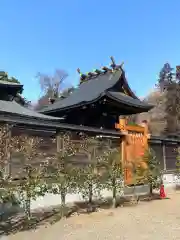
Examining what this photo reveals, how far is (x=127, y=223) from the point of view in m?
8.20

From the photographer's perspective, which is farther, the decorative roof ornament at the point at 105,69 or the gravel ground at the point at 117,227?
the decorative roof ornament at the point at 105,69

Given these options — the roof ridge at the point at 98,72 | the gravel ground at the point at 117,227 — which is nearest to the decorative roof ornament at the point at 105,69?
the roof ridge at the point at 98,72

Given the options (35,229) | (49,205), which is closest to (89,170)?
(49,205)

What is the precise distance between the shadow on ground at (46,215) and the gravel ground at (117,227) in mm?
397

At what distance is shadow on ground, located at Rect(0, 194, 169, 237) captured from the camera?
798 centimetres

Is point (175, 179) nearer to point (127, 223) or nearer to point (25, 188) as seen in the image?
point (127, 223)

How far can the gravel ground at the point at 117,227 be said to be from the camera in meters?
6.98

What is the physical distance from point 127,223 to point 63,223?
1.92 meters

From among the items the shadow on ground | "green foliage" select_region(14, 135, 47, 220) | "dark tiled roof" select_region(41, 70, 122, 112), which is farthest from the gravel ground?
"dark tiled roof" select_region(41, 70, 122, 112)

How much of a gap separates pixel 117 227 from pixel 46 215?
2.82 metres

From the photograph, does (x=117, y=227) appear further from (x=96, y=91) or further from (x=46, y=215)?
(x=96, y=91)

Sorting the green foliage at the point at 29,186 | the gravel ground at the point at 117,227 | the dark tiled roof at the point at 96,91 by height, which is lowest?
the gravel ground at the point at 117,227

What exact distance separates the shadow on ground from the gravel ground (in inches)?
15.6

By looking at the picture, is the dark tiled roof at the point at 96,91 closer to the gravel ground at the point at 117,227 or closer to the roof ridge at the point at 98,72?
the roof ridge at the point at 98,72
